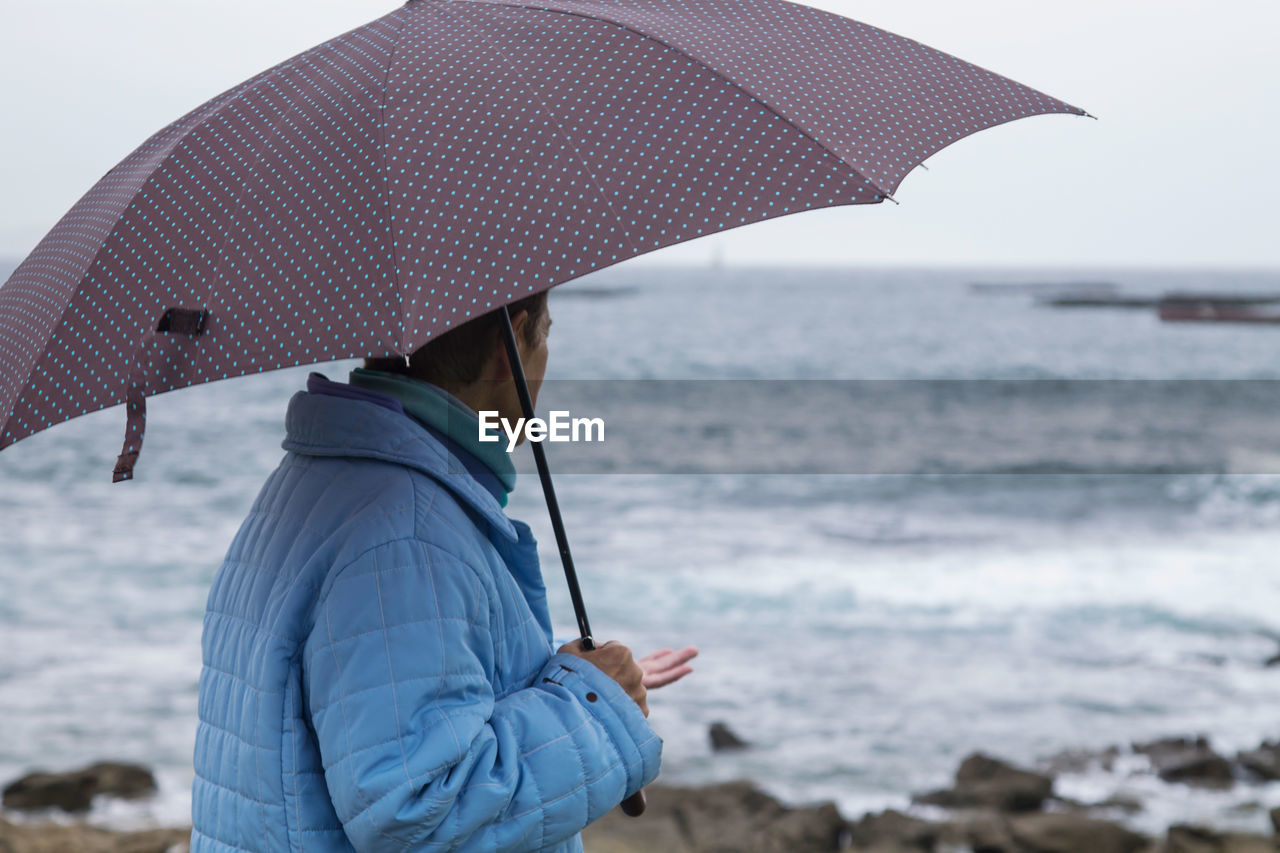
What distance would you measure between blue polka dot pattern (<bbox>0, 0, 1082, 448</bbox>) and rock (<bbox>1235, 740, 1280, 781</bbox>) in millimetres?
5207

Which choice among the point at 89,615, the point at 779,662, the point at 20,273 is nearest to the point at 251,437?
the point at 89,615

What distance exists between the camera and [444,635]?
4.33 feet

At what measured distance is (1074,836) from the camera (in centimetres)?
489

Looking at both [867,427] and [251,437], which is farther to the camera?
[867,427]

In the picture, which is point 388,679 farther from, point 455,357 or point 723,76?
point 723,76

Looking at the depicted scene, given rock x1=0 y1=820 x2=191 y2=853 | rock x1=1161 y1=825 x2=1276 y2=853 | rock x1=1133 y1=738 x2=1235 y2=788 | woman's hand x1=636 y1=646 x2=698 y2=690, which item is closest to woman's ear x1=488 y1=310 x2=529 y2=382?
woman's hand x1=636 y1=646 x2=698 y2=690

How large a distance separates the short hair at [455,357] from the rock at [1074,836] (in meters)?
4.24

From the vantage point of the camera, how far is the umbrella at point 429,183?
1.31m

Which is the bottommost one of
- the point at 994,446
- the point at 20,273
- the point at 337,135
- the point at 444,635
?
the point at 994,446

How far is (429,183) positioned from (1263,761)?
19.4 ft

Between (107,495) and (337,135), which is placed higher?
(337,135)

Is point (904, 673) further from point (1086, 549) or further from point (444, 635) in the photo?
point (444, 635)

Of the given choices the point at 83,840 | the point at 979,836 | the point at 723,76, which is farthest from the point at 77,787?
the point at 723,76

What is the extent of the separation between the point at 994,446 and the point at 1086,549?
7563 mm
